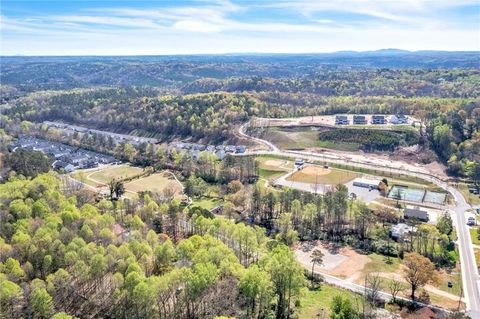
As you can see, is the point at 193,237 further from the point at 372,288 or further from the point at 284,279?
the point at 372,288

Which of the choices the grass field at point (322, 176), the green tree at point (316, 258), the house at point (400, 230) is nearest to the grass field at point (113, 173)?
the grass field at point (322, 176)

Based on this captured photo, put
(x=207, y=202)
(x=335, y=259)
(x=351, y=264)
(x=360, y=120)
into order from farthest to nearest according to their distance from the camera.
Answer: (x=360, y=120) → (x=207, y=202) → (x=335, y=259) → (x=351, y=264)

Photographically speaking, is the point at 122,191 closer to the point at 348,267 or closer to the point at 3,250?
the point at 3,250

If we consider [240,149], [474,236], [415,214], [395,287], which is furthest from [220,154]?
[395,287]

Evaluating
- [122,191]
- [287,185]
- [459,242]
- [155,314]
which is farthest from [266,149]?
[155,314]

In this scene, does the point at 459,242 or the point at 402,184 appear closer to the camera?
the point at 459,242
